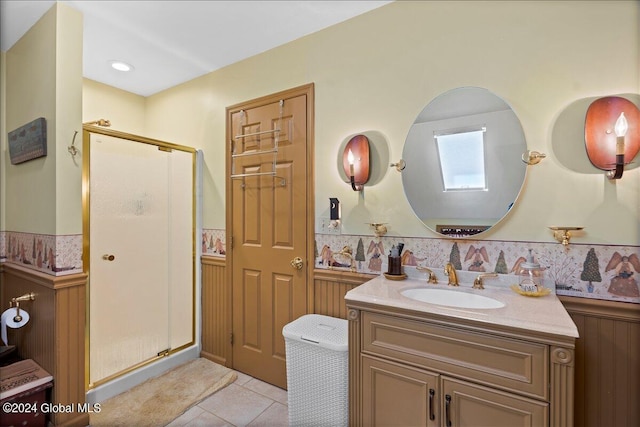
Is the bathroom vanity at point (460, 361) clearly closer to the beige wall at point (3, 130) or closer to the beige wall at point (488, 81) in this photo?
the beige wall at point (488, 81)

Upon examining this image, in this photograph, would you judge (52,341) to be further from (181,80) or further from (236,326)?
(181,80)

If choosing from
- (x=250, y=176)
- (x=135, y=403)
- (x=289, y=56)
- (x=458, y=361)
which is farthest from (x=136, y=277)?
(x=458, y=361)

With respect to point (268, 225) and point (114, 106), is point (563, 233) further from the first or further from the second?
point (114, 106)

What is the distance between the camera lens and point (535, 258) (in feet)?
4.95

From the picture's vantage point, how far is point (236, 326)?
8.38 ft

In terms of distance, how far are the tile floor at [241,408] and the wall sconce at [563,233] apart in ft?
5.99

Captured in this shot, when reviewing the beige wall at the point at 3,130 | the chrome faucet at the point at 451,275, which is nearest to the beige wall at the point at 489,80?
the chrome faucet at the point at 451,275

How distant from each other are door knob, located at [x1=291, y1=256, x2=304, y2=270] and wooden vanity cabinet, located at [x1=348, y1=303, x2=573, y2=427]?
77 cm

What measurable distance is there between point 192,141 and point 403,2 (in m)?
2.04

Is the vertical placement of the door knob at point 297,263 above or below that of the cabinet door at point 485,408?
above

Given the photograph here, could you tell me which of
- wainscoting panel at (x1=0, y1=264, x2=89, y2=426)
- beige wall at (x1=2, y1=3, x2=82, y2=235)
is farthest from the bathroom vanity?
beige wall at (x1=2, y1=3, x2=82, y2=235)

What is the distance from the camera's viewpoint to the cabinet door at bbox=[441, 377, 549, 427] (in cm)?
111

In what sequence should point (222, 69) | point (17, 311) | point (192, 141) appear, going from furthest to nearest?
1. point (192, 141)
2. point (222, 69)
3. point (17, 311)

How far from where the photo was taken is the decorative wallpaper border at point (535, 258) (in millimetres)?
1356
